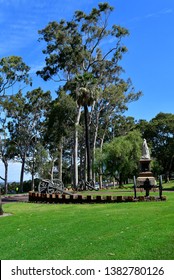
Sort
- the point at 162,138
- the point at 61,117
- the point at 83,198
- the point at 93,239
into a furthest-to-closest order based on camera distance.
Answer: the point at 162,138 < the point at 61,117 < the point at 83,198 < the point at 93,239

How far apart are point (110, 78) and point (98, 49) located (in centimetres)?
409

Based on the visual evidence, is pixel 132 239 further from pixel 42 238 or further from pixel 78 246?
pixel 42 238

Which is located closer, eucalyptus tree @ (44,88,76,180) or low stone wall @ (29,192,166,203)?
low stone wall @ (29,192,166,203)

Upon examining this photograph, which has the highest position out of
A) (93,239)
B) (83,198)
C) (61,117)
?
(61,117)

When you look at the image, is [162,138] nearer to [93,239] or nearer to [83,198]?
[83,198]

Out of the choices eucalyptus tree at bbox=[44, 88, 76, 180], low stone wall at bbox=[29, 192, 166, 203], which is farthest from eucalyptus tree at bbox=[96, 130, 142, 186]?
low stone wall at bbox=[29, 192, 166, 203]

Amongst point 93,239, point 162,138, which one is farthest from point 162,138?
point 93,239

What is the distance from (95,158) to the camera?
44750 mm

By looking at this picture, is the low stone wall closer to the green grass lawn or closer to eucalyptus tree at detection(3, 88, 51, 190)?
the green grass lawn

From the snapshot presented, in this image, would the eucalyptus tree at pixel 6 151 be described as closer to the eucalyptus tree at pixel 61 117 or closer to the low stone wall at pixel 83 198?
the eucalyptus tree at pixel 61 117

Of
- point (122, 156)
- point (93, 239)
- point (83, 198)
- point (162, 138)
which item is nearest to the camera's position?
point (93, 239)

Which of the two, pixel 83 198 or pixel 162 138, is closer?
pixel 83 198

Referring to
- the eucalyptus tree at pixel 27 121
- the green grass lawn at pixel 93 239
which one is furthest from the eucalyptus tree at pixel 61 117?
the green grass lawn at pixel 93 239
